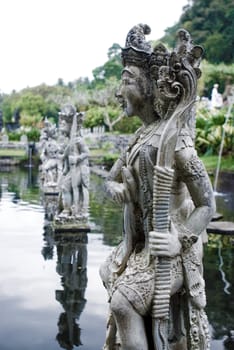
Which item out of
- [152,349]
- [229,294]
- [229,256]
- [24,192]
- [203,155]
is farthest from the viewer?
[203,155]

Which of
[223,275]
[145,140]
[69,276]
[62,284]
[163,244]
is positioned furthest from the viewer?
[223,275]

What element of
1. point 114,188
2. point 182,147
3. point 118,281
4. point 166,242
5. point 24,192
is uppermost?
point 182,147

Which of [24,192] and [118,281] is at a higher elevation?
[118,281]

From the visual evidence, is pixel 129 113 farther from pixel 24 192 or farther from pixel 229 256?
pixel 24 192

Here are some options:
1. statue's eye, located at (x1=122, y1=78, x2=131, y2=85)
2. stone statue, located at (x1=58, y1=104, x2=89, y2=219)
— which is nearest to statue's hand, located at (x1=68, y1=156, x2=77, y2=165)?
stone statue, located at (x1=58, y1=104, x2=89, y2=219)

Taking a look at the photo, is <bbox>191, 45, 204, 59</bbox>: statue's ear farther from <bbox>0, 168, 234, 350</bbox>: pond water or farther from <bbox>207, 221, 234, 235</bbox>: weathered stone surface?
<bbox>207, 221, 234, 235</bbox>: weathered stone surface

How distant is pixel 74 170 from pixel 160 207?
7.38 m

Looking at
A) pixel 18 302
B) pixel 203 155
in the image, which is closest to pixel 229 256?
pixel 18 302

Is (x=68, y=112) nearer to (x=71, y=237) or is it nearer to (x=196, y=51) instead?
(x=71, y=237)

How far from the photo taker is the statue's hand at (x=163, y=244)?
3018mm

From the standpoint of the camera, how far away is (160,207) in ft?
9.98

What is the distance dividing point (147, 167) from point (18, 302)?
3635 mm

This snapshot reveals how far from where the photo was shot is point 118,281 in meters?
3.20

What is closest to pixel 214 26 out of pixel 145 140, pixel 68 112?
pixel 68 112
